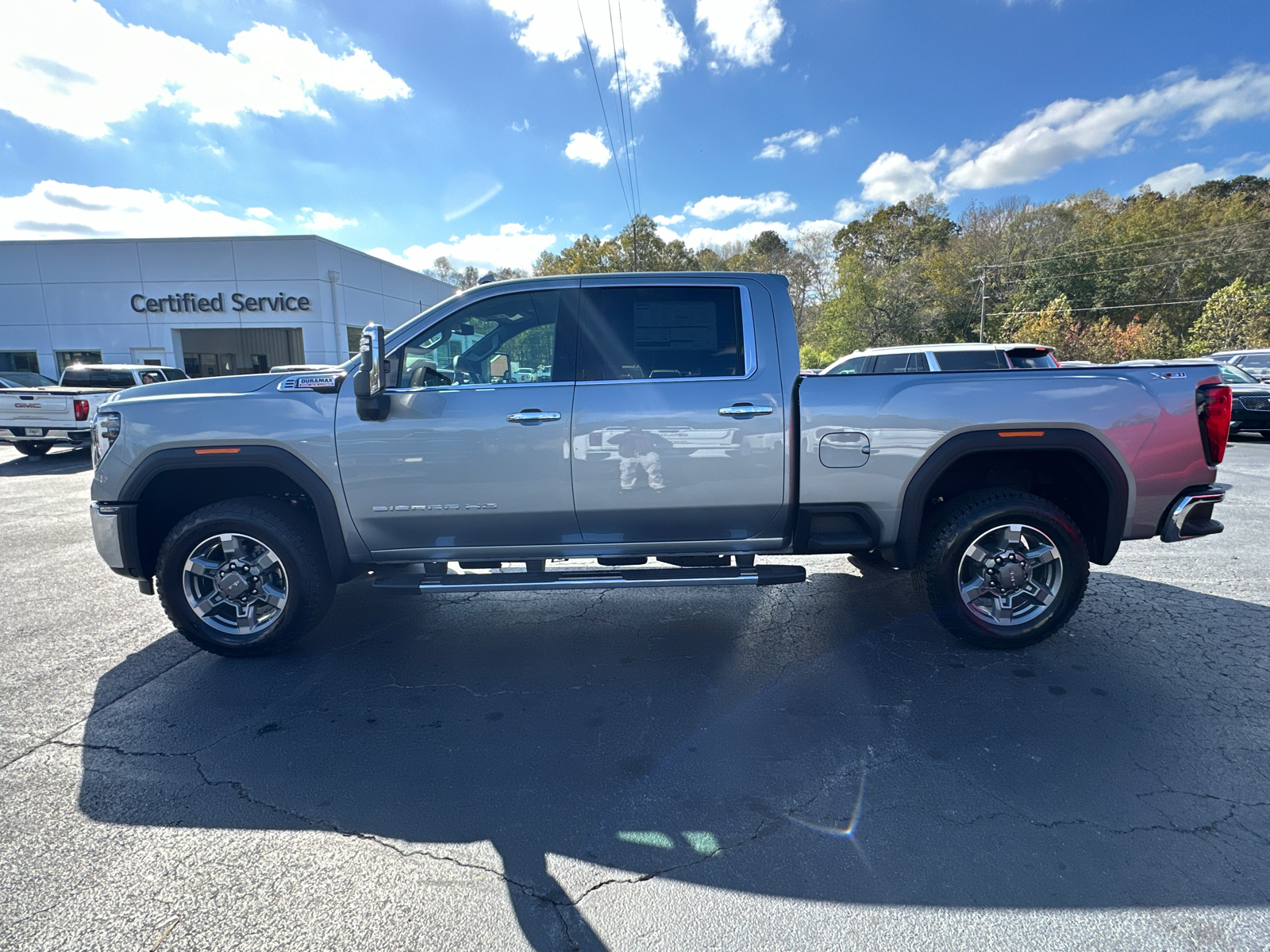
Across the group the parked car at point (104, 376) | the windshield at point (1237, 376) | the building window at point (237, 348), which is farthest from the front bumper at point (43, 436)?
the windshield at point (1237, 376)

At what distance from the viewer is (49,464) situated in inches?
488

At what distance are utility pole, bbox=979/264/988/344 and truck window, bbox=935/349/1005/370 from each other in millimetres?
38407

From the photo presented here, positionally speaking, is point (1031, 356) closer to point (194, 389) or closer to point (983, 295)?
point (194, 389)

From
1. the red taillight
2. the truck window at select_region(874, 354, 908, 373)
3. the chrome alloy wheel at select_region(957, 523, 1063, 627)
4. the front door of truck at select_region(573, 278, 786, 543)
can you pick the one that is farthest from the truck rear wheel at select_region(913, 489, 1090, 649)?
the truck window at select_region(874, 354, 908, 373)

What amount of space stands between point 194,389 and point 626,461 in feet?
Result: 8.54

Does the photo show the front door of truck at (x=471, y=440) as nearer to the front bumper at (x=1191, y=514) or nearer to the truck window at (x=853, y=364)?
the front bumper at (x=1191, y=514)

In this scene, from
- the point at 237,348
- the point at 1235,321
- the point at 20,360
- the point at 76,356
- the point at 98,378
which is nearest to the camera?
the point at 98,378

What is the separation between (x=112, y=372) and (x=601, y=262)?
102 ft

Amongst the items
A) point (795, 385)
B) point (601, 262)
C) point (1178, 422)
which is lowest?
point (1178, 422)

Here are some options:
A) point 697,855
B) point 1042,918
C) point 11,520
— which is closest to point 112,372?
point 11,520

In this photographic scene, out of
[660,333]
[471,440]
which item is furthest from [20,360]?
[660,333]

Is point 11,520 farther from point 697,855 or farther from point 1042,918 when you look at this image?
point 1042,918

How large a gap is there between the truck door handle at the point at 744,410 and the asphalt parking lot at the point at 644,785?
1.46 meters

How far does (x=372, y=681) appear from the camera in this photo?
3578 millimetres
